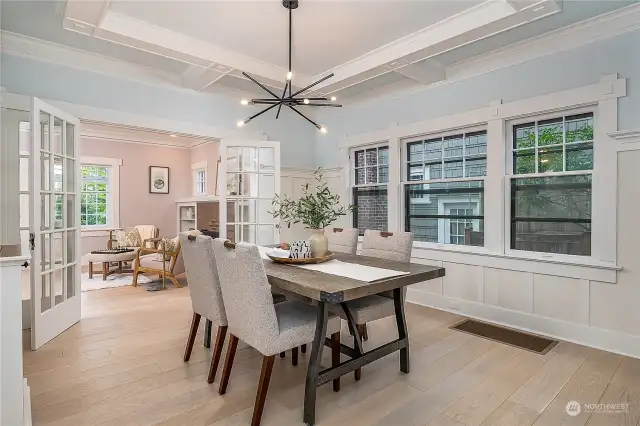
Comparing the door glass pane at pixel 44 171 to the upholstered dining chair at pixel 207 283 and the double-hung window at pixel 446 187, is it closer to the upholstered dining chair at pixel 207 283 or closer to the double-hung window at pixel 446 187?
the upholstered dining chair at pixel 207 283

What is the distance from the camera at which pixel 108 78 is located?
3.89 metres

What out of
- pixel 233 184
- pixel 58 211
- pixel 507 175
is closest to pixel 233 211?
pixel 233 184

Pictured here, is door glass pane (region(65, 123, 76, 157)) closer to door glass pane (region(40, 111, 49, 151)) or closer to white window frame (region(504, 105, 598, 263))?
door glass pane (region(40, 111, 49, 151))

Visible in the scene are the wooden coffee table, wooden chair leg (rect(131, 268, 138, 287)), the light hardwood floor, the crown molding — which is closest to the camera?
the light hardwood floor

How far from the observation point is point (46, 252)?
3283mm

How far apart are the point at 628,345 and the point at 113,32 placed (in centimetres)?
493

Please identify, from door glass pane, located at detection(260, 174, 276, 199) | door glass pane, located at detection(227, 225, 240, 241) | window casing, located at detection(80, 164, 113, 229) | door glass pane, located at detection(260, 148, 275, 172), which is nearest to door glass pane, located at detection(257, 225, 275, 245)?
door glass pane, located at detection(227, 225, 240, 241)

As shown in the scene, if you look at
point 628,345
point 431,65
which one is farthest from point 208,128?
point 628,345

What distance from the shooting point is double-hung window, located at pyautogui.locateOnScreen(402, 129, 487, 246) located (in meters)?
3.98

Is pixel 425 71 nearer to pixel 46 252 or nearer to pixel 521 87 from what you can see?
pixel 521 87

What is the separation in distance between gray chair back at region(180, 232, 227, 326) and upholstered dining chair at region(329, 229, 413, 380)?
2.58 ft

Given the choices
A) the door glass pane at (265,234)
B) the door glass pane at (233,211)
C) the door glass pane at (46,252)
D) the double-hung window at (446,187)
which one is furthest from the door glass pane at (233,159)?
the double-hung window at (446,187)

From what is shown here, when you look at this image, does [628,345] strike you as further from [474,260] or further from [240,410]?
[240,410]

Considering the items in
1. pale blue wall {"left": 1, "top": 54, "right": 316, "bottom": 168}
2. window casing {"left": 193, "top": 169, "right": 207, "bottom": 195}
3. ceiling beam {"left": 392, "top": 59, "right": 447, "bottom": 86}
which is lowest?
window casing {"left": 193, "top": 169, "right": 207, "bottom": 195}
